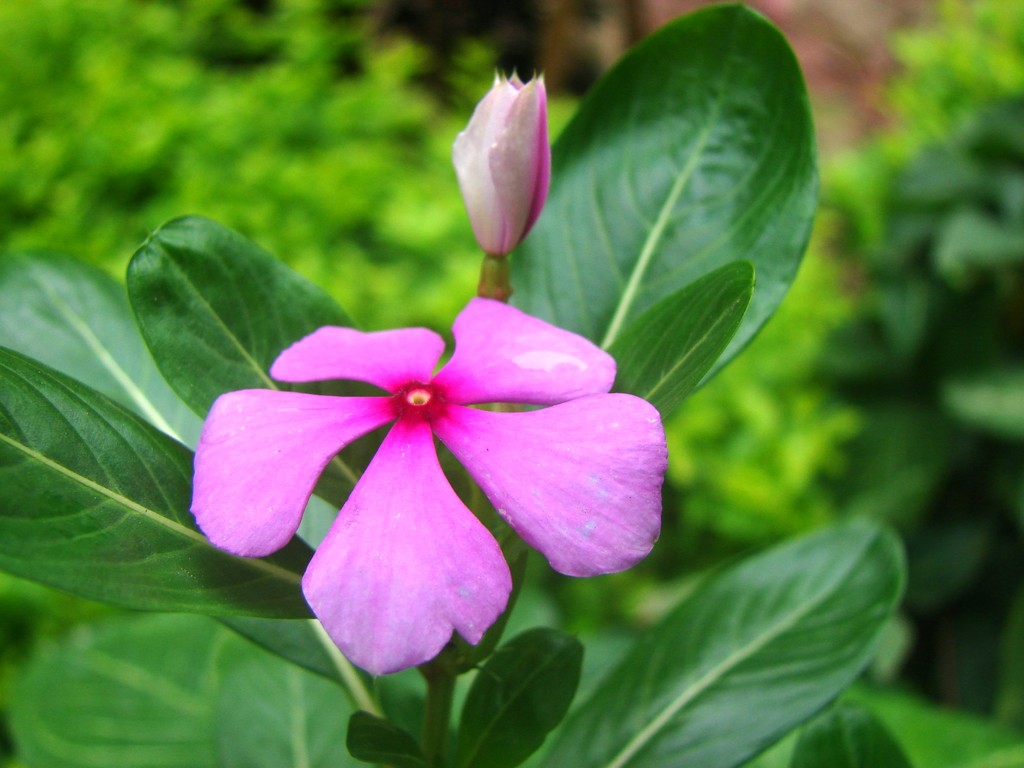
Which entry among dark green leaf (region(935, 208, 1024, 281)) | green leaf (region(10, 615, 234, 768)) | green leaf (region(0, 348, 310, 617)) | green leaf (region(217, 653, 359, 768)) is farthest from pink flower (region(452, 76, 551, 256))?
dark green leaf (region(935, 208, 1024, 281))

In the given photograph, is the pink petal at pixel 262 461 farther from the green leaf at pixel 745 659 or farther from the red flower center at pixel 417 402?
the green leaf at pixel 745 659

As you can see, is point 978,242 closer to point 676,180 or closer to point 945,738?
point 945,738

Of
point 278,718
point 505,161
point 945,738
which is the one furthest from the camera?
point 945,738

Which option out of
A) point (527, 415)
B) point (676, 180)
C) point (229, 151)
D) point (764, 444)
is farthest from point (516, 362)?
point (229, 151)

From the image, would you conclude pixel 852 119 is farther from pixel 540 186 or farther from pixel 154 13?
pixel 540 186

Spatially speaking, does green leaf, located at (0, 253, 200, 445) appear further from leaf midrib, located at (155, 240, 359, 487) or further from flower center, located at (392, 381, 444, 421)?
flower center, located at (392, 381, 444, 421)

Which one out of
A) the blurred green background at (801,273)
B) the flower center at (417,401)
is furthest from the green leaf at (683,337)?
the blurred green background at (801,273)
